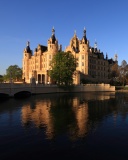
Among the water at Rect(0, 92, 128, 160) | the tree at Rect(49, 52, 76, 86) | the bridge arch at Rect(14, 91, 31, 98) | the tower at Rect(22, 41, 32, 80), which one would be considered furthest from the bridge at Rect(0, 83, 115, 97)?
the tower at Rect(22, 41, 32, 80)

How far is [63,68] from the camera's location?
89312mm

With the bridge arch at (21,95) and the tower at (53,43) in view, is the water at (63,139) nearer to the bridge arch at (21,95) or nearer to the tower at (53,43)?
the bridge arch at (21,95)

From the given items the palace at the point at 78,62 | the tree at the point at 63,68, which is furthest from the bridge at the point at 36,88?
the palace at the point at 78,62

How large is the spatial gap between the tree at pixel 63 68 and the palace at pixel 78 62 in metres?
18.8

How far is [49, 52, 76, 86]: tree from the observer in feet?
295

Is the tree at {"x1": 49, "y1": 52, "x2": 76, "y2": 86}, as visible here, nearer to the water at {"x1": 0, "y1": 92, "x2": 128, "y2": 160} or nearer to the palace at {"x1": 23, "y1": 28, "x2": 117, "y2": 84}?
the palace at {"x1": 23, "y1": 28, "x2": 117, "y2": 84}

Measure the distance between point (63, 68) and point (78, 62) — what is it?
3992cm

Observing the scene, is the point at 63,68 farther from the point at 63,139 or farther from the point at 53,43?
the point at 63,139

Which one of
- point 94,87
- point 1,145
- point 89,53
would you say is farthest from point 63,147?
point 89,53

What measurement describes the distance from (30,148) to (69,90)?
79.8m

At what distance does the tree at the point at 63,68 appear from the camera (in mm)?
89812

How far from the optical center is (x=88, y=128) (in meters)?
24.4

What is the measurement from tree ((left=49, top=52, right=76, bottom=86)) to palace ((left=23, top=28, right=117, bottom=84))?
18.8m

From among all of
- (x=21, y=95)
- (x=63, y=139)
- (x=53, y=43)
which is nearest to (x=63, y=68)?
(x=21, y=95)
